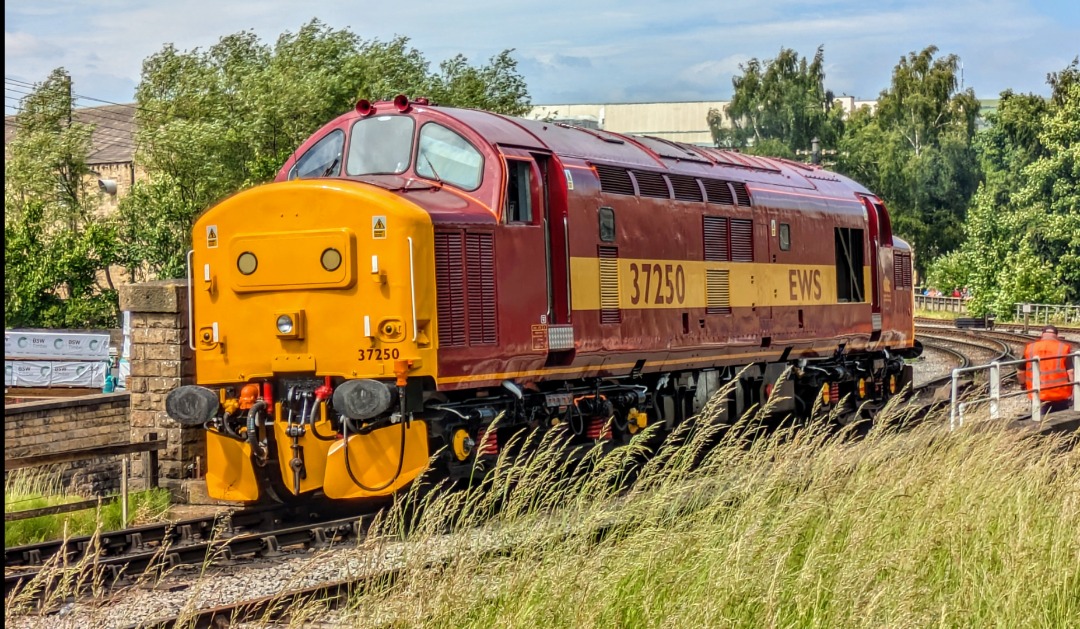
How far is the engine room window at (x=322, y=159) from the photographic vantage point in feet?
41.6

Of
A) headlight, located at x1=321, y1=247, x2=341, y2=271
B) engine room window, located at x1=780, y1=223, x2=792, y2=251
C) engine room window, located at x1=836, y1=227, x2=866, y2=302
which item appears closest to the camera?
headlight, located at x1=321, y1=247, x2=341, y2=271

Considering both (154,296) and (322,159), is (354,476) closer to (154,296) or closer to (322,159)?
(322,159)

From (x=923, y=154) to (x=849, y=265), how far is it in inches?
2091

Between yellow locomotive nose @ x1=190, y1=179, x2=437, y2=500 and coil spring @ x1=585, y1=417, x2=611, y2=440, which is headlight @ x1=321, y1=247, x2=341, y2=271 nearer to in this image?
yellow locomotive nose @ x1=190, y1=179, x2=437, y2=500

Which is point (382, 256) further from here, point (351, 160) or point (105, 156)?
point (105, 156)

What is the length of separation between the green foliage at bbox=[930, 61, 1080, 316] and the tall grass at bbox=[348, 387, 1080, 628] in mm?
48219

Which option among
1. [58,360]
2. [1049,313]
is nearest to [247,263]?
[58,360]

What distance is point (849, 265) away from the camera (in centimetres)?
1862

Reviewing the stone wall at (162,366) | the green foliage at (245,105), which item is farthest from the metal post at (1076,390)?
the green foliage at (245,105)

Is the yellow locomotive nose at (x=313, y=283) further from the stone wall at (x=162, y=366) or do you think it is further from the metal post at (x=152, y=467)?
the metal post at (x=152, y=467)

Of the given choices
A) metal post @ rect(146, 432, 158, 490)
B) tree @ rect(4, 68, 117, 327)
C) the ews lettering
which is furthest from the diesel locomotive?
tree @ rect(4, 68, 117, 327)

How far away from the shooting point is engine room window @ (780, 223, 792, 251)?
16.6m

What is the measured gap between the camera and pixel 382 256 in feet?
35.2

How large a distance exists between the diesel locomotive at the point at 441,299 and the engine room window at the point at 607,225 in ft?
0.09
